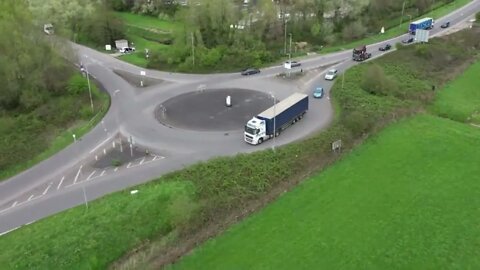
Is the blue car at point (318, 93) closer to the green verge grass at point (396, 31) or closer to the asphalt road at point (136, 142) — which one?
the asphalt road at point (136, 142)

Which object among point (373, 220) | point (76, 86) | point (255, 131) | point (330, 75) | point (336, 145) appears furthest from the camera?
point (330, 75)

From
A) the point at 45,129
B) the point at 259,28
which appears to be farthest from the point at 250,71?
the point at 45,129

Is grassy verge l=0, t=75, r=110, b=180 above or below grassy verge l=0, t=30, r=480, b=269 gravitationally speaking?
above

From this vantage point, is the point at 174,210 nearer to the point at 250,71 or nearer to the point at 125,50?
the point at 250,71

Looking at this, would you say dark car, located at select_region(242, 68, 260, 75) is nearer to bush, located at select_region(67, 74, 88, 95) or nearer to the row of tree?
bush, located at select_region(67, 74, 88, 95)

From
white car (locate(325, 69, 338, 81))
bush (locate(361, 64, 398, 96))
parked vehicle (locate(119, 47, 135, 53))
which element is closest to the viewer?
bush (locate(361, 64, 398, 96))

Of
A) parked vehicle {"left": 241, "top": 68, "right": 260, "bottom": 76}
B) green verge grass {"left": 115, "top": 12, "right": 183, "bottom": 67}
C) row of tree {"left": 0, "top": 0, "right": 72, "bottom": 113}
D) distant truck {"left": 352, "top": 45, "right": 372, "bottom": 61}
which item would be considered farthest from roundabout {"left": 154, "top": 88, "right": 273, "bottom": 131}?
distant truck {"left": 352, "top": 45, "right": 372, "bottom": 61}

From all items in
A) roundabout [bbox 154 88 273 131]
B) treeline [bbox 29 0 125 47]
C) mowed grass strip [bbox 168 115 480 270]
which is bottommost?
mowed grass strip [bbox 168 115 480 270]
